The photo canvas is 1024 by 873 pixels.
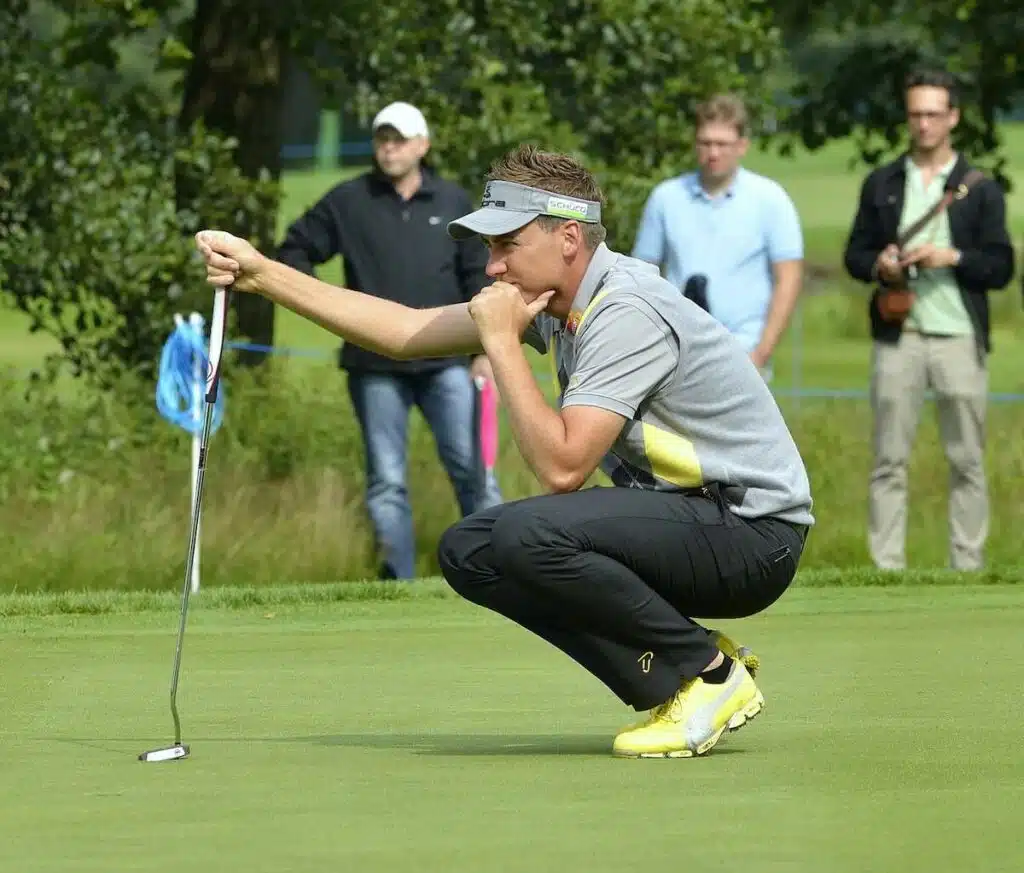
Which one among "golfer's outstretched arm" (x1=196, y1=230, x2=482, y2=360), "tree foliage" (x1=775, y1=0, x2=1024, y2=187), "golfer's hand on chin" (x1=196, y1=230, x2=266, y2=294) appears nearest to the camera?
"golfer's hand on chin" (x1=196, y1=230, x2=266, y2=294)

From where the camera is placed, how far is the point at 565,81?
1473 centimetres

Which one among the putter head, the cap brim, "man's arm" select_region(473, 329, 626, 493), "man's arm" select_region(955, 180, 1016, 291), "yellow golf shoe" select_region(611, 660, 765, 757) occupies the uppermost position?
the cap brim

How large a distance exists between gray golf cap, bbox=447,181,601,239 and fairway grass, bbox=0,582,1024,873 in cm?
115

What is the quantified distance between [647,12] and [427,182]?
14.2ft

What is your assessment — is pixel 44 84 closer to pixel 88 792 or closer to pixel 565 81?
pixel 565 81

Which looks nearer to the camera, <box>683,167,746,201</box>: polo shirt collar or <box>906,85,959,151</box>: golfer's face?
<box>683,167,746,201</box>: polo shirt collar

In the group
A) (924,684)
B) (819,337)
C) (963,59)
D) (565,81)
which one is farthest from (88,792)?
(819,337)

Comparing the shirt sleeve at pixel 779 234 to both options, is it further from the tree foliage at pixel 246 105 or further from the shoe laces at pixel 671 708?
the shoe laces at pixel 671 708

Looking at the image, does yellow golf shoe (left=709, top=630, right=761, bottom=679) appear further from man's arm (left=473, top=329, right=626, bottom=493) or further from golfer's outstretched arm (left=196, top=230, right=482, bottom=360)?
golfer's outstretched arm (left=196, top=230, right=482, bottom=360)

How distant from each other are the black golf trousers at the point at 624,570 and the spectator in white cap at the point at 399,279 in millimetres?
4996

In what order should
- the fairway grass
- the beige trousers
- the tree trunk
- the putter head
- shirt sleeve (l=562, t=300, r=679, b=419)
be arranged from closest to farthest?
the fairway grass → the putter head → shirt sleeve (l=562, t=300, r=679, b=419) → the beige trousers → the tree trunk

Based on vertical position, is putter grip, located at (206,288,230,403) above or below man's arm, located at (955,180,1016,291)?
above

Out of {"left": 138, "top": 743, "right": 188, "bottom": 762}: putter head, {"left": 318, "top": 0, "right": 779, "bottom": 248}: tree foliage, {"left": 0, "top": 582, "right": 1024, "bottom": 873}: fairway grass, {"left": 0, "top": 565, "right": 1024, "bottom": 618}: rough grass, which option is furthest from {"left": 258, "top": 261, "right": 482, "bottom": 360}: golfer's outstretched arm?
{"left": 318, "top": 0, "right": 779, "bottom": 248}: tree foliage

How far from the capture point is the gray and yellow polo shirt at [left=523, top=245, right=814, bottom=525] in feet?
17.5
